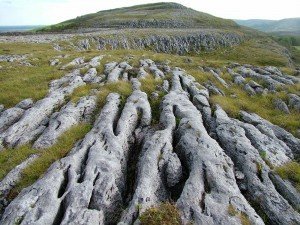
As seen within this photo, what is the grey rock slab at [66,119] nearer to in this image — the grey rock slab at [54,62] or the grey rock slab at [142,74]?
the grey rock slab at [142,74]

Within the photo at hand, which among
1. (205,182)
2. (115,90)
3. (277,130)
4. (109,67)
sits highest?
(205,182)

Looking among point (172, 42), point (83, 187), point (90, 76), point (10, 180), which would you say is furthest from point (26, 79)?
point (172, 42)

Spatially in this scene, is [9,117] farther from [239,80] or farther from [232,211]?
[239,80]

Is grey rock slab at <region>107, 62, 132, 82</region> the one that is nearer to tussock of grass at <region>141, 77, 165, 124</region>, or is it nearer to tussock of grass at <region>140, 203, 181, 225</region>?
tussock of grass at <region>141, 77, 165, 124</region>

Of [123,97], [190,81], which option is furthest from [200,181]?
[190,81]

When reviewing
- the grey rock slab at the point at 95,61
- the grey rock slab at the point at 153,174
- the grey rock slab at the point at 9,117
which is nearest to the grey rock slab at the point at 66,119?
the grey rock slab at the point at 9,117

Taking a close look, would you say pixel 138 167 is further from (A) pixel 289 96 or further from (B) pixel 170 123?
(A) pixel 289 96
